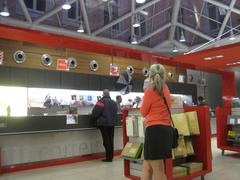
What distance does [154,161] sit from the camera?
3193mm

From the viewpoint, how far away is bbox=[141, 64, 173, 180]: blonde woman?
3164 mm

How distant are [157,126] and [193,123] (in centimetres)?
136

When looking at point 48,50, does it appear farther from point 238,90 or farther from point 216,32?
point 238,90

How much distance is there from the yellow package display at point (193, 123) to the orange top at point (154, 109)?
1.19 meters

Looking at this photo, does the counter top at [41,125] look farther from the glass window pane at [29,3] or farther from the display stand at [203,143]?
the glass window pane at [29,3]

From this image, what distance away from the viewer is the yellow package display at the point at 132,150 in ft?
14.0

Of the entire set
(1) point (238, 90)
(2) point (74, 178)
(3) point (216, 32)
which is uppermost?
(3) point (216, 32)

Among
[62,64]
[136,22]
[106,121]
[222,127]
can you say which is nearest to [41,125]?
[106,121]

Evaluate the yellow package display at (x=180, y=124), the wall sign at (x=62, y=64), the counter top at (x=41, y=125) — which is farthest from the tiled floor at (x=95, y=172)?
the wall sign at (x=62, y=64)

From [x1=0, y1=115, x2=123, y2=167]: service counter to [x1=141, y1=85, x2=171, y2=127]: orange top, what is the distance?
304cm

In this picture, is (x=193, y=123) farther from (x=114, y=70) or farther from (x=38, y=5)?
(x=38, y=5)

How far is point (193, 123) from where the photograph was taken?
4348 millimetres

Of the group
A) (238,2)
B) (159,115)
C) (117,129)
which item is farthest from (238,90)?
(159,115)

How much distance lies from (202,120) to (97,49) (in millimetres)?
2982
